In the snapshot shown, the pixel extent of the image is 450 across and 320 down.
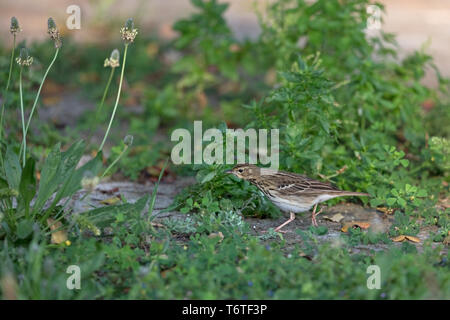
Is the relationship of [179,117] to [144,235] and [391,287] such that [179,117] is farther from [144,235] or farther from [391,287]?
[391,287]

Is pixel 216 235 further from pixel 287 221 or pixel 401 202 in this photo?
pixel 401 202

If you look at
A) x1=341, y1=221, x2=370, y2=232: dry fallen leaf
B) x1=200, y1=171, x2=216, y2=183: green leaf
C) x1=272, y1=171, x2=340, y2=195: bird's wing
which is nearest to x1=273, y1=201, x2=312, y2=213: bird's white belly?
x1=272, y1=171, x2=340, y2=195: bird's wing

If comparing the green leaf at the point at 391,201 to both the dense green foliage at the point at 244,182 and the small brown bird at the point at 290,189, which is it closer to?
the dense green foliage at the point at 244,182

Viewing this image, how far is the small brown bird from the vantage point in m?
5.85

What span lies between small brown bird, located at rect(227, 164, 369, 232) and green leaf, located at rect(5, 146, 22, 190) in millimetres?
1897

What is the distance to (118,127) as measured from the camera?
883 cm

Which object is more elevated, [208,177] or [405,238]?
[208,177]

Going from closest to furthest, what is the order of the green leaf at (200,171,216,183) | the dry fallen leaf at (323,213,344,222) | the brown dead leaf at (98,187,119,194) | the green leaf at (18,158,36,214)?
the green leaf at (18,158,36,214), the green leaf at (200,171,216,183), the dry fallen leaf at (323,213,344,222), the brown dead leaf at (98,187,119,194)

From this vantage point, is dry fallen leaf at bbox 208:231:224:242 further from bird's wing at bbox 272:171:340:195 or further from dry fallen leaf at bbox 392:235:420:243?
dry fallen leaf at bbox 392:235:420:243

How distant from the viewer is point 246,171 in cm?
601

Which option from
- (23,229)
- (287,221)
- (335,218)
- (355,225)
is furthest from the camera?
(335,218)

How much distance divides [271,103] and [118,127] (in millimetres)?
2823

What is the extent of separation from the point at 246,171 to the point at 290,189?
45cm

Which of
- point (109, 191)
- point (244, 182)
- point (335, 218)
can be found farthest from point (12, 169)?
point (335, 218)
